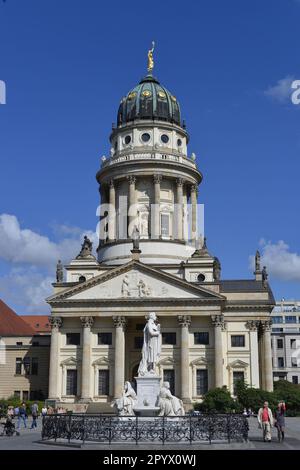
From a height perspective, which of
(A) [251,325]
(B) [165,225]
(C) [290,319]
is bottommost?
(A) [251,325]

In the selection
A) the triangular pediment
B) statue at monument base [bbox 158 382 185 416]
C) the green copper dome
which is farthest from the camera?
the green copper dome

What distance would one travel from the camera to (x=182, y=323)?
69000 mm

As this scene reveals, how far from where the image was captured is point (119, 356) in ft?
224

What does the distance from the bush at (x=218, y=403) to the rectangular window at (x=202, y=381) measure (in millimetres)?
9022

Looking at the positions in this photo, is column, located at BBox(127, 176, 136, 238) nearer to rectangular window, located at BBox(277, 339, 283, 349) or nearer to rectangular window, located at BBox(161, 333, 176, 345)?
rectangular window, located at BBox(161, 333, 176, 345)

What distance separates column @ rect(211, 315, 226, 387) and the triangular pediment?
244 cm

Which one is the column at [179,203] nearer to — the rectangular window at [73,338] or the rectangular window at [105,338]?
the rectangular window at [105,338]

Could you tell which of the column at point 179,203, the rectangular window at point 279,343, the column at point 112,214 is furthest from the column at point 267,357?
the rectangular window at point 279,343

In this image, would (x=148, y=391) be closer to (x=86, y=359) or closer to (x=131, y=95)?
(x=86, y=359)

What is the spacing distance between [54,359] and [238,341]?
20.2 meters

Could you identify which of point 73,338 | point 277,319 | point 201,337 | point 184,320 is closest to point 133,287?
point 184,320

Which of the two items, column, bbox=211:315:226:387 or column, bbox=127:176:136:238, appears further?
column, bbox=127:176:136:238

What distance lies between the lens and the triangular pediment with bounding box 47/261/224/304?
6962 centimetres

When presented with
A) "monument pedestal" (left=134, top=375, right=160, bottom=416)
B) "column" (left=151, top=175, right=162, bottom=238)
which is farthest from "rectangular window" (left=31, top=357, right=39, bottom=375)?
"monument pedestal" (left=134, top=375, right=160, bottom=416)
